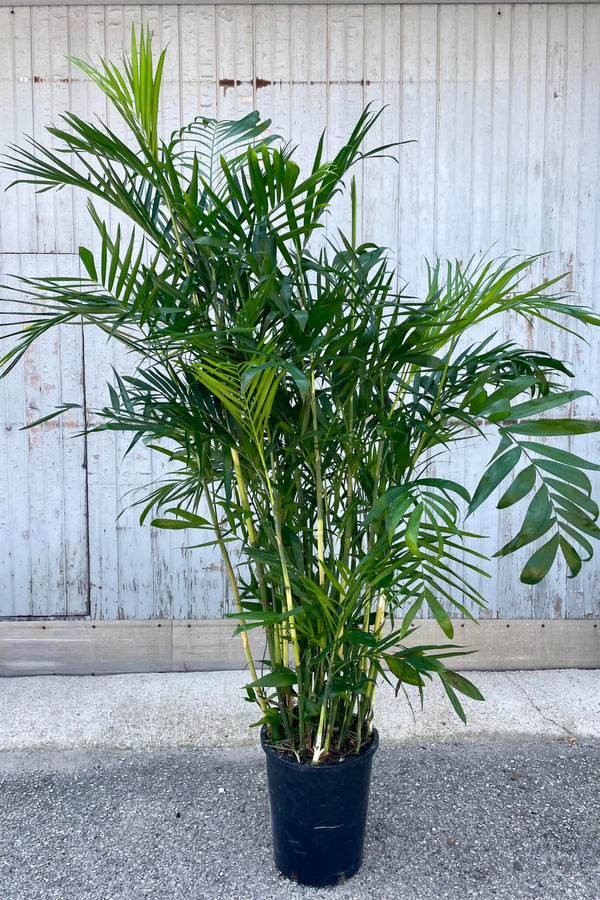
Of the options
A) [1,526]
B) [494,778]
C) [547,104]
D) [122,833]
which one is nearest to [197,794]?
[122,833]

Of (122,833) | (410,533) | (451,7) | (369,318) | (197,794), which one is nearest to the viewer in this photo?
(410,533)

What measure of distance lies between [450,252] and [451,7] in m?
0.90

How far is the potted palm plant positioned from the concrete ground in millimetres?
222

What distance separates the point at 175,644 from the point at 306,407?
1735mm

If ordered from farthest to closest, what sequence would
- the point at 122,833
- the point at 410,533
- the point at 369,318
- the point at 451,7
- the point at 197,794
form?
the point at 451,7 < the point at 197,794 < the point at 122,833 < the point at 369,318 < the point at 410,533

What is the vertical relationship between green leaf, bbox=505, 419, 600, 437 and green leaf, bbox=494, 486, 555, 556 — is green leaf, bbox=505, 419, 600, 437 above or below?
above

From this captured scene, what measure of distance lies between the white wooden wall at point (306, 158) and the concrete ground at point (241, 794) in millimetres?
→ 394

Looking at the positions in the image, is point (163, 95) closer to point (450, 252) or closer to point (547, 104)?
point (450, 252)

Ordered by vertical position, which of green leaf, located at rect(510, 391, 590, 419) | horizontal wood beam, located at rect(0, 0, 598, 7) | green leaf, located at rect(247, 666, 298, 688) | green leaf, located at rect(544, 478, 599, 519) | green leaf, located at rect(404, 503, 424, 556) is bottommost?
green leaf, located at rect(247, 666, 298, 688)

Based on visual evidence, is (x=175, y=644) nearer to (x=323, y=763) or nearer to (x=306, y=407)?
(x=323, y=763)

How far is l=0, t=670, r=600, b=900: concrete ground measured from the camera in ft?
5.97

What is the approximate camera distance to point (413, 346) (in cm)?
155

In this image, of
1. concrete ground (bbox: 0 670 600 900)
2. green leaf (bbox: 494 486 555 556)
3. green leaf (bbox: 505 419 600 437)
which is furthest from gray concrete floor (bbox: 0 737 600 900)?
green leaf (bbox: 505 419 600 437)

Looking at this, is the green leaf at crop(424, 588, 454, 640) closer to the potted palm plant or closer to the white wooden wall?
the potted palm plant
